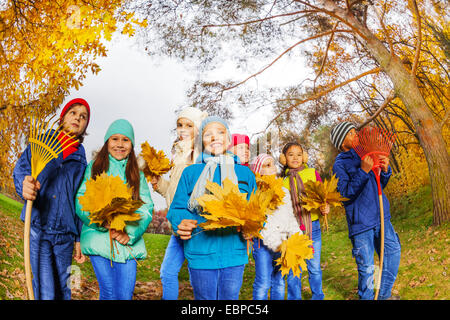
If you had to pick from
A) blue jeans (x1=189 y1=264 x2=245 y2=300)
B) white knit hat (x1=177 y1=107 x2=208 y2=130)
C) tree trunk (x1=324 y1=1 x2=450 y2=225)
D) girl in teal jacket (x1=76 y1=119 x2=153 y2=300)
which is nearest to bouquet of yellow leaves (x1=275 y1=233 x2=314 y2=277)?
blue jeans (x1=189 y1=264 x2=245 y2=300)

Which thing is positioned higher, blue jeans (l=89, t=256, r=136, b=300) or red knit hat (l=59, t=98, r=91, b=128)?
red knit hat (l=59, t=98, r=91, b=128)

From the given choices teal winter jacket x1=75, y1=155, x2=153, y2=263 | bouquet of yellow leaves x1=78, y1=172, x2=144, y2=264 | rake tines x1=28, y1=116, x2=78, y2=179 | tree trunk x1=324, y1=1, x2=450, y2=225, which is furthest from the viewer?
tree trunk x1=324, y1=1, x2=450, y2=225

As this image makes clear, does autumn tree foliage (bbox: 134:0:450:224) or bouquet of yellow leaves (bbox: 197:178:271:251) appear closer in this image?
bouquet of yellow leaves (bbox: 197:178:271:251)

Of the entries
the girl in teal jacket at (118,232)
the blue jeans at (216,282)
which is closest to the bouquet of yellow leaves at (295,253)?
the blue jeans at (216,282)

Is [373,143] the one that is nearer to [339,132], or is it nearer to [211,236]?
[339,132]

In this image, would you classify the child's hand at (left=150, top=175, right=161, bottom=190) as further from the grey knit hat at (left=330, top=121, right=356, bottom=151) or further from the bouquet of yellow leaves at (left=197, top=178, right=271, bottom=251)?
the grey knit hat at (left=330, top=121, right=356, bottom=151)

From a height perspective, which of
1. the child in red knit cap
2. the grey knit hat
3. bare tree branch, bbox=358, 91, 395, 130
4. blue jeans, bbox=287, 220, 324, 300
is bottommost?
blue jeans, bbox=287, 220, 324, 300

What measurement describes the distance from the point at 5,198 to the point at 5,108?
74 centimetres

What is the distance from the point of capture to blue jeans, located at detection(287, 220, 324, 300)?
2.78 metres

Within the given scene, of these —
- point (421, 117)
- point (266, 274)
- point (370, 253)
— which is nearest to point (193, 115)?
point (266, 274)

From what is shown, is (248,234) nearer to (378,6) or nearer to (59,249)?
(59,249)

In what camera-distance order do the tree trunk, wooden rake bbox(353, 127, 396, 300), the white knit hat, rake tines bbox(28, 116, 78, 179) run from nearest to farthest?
rake tines bbox(28, 116, 78, 179), wooden rake bbox(353, 127, 396, 300), the white knit hat, the tree trunk

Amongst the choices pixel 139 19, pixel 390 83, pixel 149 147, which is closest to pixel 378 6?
pixel 390 83

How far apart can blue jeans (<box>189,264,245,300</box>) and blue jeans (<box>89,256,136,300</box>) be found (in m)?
0.49
